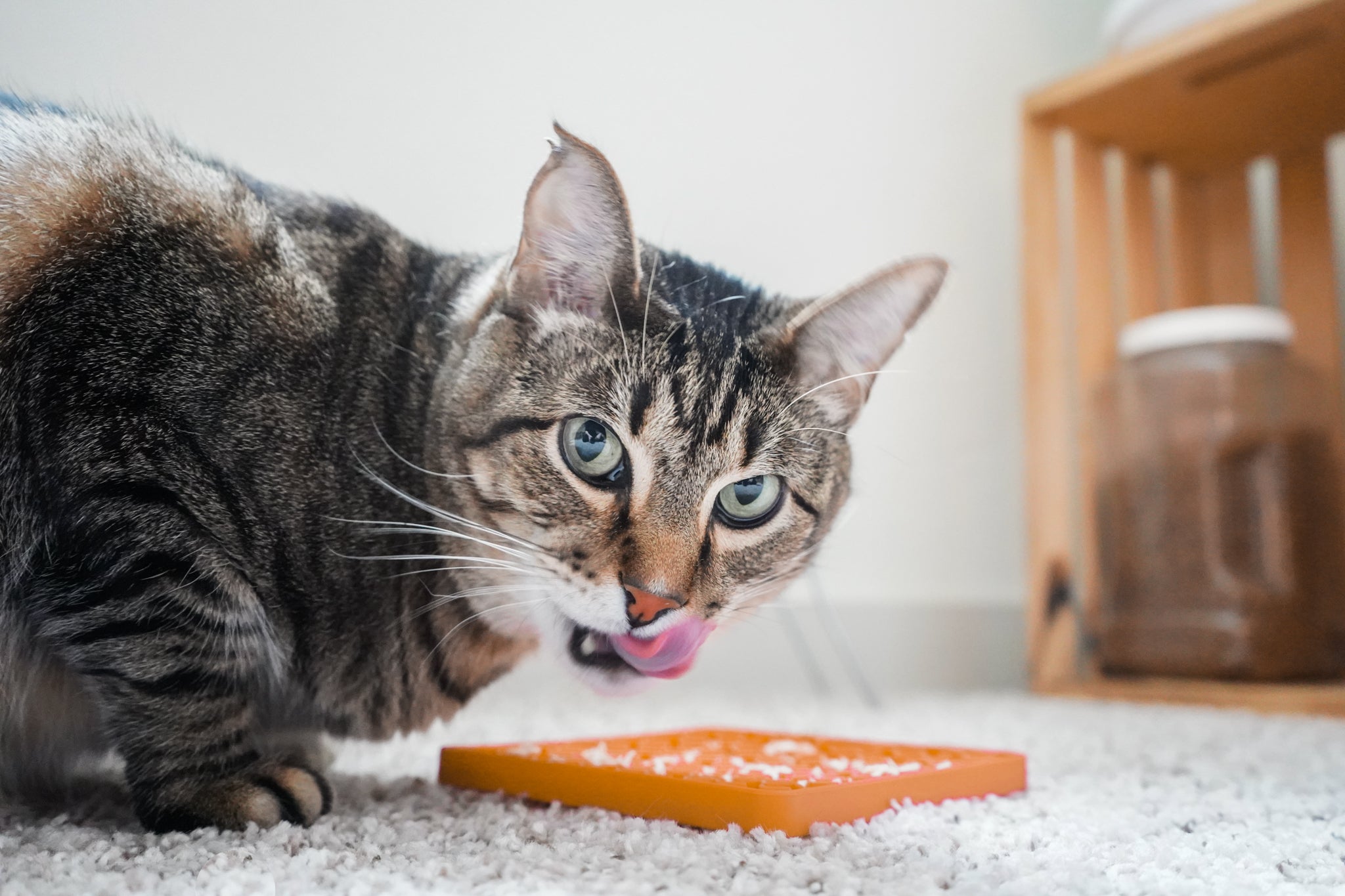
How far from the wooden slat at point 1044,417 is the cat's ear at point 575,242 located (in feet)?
3.90

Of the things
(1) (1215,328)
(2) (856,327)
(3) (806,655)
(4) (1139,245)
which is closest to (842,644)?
(3) (806,655)

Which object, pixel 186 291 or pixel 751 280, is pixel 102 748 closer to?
pixel 186 291

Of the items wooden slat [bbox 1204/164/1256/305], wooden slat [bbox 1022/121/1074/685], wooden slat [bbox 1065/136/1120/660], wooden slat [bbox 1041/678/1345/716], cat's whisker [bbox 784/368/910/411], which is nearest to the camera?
cat's whisker [bbox 784/368/910/411]

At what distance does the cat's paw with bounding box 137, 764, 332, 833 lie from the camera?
27.0 inches

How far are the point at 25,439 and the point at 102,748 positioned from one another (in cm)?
24

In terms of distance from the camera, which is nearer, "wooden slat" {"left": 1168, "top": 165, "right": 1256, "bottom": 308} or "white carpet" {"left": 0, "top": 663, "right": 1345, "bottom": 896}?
"white carpet" {"left": 0, "top": 663, "right": 1345, "bottom": 896}

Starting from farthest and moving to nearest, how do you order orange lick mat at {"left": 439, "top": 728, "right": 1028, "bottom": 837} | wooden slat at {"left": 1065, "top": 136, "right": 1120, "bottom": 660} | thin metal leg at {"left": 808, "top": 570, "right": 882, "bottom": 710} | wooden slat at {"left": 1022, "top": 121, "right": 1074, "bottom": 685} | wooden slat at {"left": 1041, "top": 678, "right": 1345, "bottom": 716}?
1. wooden slat at {"left": 1065, "top": 136, "right": 1120, "bottom": 660}
2. wooden slat at {"left": 1022, "top": 121, "right": 1074, "bottom": 685}
3. thin metal leg at {"left": 808, "top": 570, "right": 882, "bottom": 710}
4. wooden slat at {"left": 1041, "top": 678, "right": 1345, "bottom": 716}
5. orange lick mat at {"left": 439, "top": 728, "right": 1028, "bottom": 837}

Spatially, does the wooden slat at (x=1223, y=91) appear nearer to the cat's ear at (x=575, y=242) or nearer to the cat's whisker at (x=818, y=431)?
the cat's whisker at (x=818, y=431)

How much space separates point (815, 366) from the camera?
2.67 feet

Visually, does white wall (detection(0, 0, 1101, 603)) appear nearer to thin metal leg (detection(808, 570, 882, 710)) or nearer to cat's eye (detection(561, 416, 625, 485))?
cat's eye (detection(561, 416, 625, 485))

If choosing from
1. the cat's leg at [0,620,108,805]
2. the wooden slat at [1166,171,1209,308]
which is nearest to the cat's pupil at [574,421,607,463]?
the cat's leg at [0,620,108,805]

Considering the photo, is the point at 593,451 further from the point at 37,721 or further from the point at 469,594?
the point at 37,721

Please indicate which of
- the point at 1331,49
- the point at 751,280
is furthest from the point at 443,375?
the point at 1331,49

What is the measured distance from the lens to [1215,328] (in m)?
1.67
